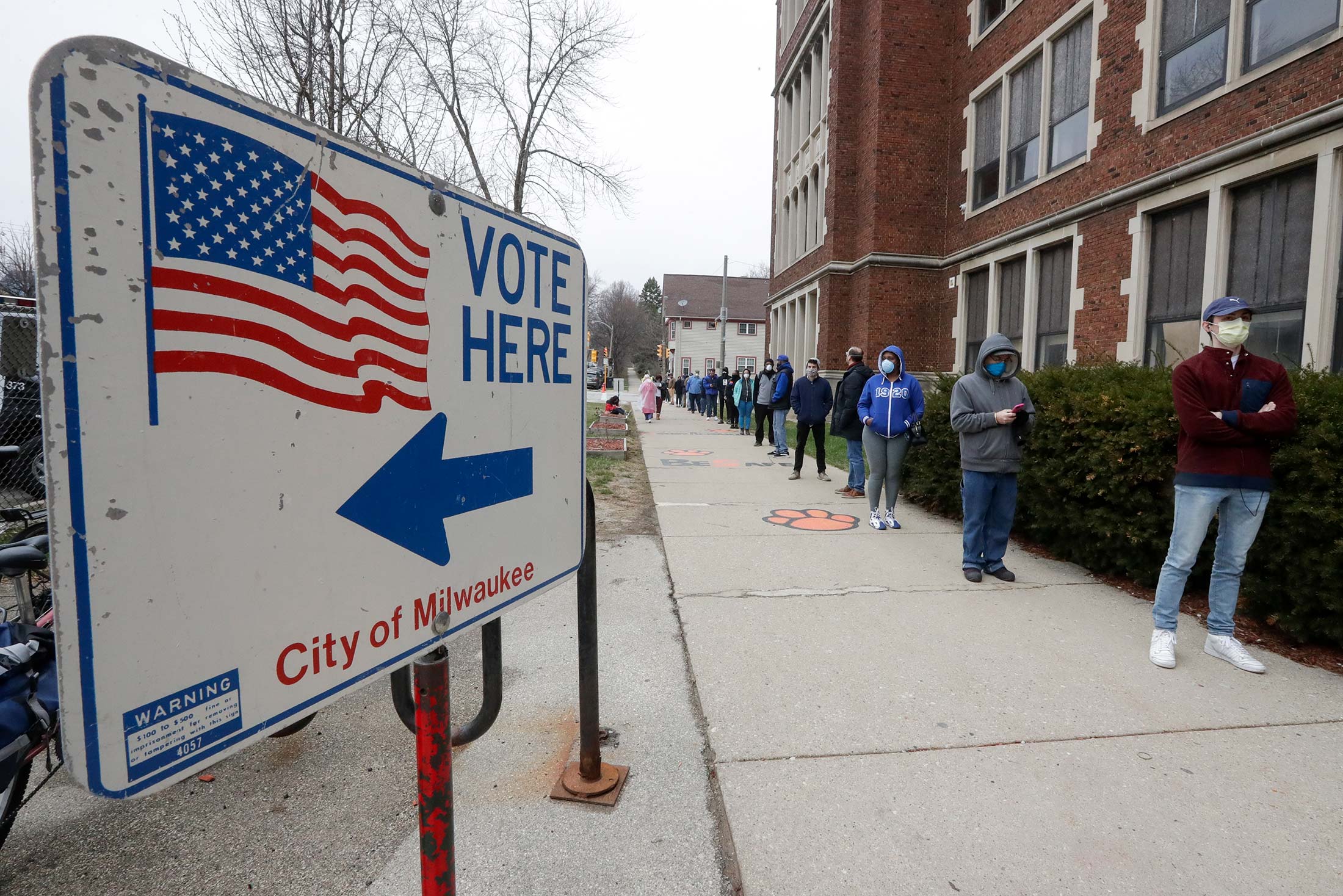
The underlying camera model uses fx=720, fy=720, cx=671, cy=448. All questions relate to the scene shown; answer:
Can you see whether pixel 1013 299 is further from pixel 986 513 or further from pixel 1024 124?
pixel 986 513

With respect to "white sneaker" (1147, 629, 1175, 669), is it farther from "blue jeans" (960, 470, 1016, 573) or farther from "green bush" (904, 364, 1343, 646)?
"blue jeans" (960, 470, 1016, 573)

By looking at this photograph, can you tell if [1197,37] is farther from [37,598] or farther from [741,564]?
[37,598]

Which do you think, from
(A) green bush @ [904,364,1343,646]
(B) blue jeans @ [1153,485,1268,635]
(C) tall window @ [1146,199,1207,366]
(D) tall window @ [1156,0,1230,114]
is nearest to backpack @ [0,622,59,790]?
(B) blue jeans @ [1153,485,1268,635]

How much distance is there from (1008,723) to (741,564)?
2.83 metres

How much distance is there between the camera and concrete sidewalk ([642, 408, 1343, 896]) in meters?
2.31

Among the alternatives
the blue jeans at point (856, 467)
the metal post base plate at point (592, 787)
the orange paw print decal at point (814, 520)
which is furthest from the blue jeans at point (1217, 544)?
the blue jeans at point (856, 467)

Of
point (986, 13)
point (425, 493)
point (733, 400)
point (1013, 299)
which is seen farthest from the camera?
point (733, 400)

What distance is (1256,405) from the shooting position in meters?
3.73

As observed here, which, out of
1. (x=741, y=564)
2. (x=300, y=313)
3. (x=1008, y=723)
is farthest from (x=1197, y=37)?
(x=300, y=313)

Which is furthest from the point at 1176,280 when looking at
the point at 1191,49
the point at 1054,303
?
the point at 1191,49

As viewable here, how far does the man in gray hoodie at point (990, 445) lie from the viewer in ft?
17.2

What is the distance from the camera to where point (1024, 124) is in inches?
542

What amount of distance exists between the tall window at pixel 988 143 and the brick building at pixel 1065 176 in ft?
0.17

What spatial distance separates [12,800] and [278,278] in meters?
2.29
